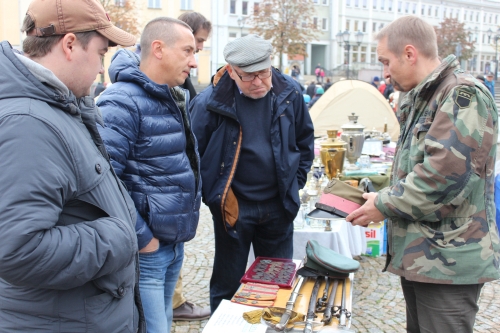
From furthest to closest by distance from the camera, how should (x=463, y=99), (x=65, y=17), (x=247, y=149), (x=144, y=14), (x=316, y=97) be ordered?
(x=144, y=14), (x=316, y=97), (x=247, y=149), (x=463, y=99), (x=65, y=17)

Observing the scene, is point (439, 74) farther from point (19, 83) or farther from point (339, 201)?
point (19, 83)

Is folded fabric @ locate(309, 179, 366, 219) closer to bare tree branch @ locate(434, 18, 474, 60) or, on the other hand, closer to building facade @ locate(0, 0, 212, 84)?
building facade @ locate(0, 0, 212, 84)

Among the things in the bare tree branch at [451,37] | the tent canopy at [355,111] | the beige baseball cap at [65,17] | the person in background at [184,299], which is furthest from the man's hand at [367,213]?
the bare tree branch at [451,37]

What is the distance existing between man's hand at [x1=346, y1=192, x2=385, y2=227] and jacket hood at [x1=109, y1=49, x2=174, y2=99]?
1.05 m

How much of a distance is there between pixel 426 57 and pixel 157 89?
1197mm

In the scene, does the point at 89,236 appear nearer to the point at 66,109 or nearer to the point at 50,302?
the point at 50,302

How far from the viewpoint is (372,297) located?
164 inches

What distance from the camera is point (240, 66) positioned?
2.80 metres

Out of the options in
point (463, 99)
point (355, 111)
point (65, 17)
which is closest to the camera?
point (65, 17)

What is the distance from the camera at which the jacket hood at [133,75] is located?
221cm

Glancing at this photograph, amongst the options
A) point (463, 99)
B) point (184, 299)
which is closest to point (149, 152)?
point (463, 99)

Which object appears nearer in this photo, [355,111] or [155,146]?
[155,146]

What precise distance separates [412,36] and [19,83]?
1.60m

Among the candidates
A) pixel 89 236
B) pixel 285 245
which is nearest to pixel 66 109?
pixel 89 236
